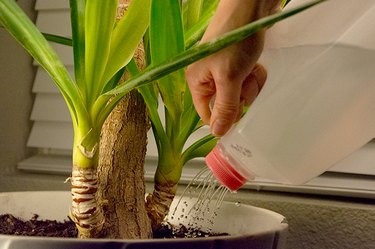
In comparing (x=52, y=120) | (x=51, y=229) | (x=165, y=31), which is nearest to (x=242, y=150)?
(x=165, y=31)

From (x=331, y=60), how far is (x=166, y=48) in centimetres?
16

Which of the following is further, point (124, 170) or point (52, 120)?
point (52, 120)

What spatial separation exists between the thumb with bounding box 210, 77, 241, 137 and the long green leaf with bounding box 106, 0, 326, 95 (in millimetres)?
41

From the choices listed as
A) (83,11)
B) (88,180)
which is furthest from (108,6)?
(88,180)

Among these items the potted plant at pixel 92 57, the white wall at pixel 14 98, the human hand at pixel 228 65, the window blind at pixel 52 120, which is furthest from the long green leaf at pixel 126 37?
the white wall at pixel 14 98

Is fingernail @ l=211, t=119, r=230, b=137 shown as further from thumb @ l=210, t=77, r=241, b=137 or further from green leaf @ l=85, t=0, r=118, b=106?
green leaf @ l=85, t=0, r=118, b=106

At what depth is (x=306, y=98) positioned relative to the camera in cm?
62

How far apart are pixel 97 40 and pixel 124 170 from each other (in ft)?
0.53

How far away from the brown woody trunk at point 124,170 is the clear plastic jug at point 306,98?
0.38 feet

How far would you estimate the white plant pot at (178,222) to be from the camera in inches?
21.1

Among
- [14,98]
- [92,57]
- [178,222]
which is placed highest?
[92,57]

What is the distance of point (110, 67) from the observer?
652 millimetres

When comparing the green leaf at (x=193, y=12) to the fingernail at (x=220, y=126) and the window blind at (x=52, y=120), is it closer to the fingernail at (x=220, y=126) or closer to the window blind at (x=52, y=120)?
the fingernail at (x=220, y=126)

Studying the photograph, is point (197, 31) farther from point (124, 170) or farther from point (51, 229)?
point (51, 229)
